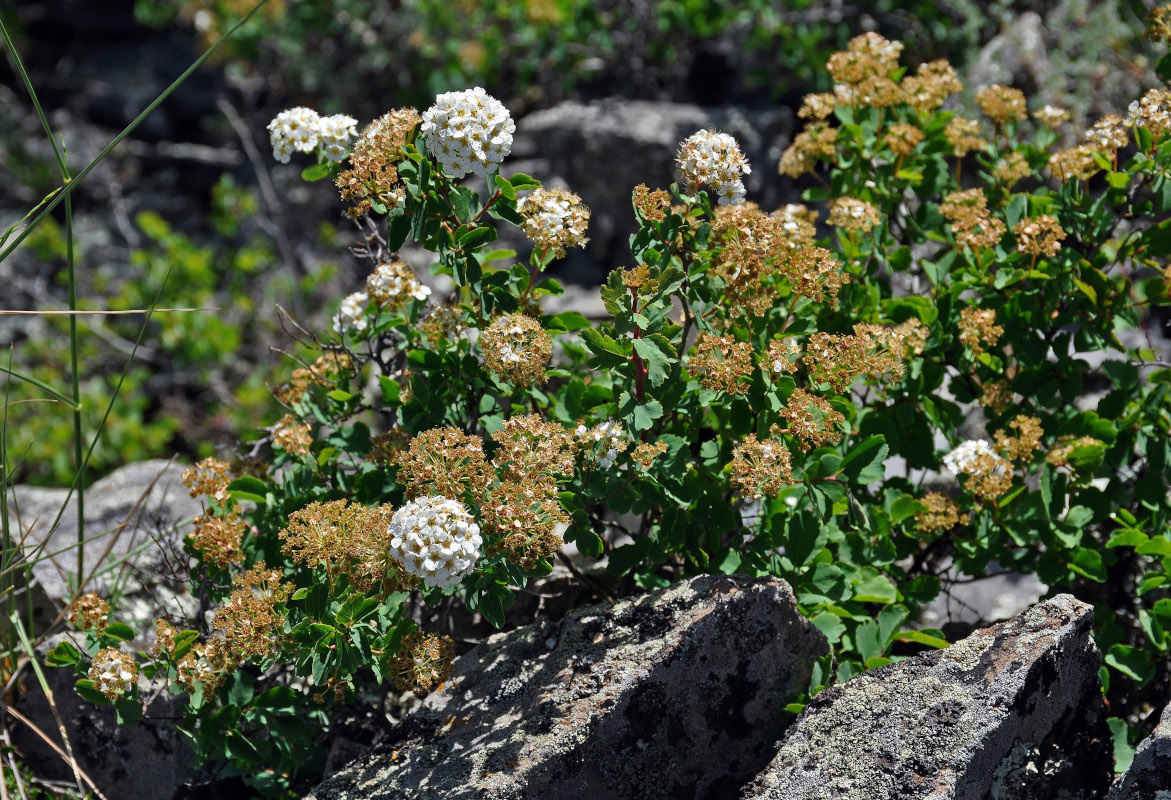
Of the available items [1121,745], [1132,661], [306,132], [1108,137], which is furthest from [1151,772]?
[306,132]

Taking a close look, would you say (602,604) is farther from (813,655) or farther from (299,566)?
(299,566)

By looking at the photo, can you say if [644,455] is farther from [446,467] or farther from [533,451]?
[446,467]

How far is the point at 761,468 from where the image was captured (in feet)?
7.22

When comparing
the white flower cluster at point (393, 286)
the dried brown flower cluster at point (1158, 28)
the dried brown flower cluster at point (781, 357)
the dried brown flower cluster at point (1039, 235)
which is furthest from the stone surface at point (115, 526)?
the dried brown flower cluster at point (1158, 28)

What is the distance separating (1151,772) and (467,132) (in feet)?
6.27

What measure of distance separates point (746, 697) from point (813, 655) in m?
0.22

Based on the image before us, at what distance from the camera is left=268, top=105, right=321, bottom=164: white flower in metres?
2.54

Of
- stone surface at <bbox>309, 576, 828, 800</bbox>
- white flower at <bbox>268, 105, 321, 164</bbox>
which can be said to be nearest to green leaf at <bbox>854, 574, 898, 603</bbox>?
stone surface at <bbox>309, 576, 828, 800</bbox>

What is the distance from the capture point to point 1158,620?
101 inches

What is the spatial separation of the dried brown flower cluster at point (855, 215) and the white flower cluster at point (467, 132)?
96 centimetres

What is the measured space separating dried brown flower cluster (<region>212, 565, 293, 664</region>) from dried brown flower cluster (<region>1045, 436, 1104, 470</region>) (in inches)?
76.2

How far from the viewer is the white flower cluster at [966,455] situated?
2590 millimetres

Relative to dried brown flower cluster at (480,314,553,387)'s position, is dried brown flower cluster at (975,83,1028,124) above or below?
above

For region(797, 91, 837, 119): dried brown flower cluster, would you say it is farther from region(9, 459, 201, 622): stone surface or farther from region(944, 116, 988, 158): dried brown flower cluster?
region(9, 459, 201, 622): stone surface
